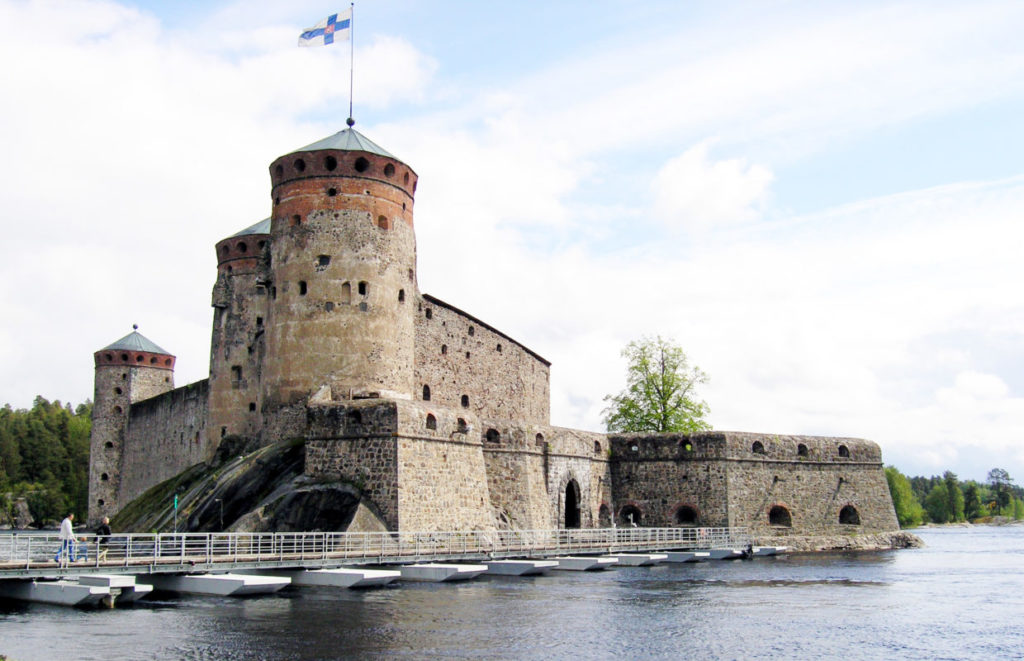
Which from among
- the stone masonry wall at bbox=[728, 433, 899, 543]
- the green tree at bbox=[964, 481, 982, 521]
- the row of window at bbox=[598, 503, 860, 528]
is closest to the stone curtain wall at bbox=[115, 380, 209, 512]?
the row of window at bbox=[598, 503, 860, 528]

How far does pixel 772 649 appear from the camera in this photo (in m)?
15.0

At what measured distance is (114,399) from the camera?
52281 mm

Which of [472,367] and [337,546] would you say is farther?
[472,367]

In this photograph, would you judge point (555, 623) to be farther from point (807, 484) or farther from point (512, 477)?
point (807, 484)

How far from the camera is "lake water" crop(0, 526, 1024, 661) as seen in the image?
14367 mm

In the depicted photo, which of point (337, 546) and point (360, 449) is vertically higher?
point (360, 449)

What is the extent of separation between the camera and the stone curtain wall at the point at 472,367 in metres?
34.3

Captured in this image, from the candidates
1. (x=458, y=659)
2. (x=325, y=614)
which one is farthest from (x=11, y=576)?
(x=458, y=659)

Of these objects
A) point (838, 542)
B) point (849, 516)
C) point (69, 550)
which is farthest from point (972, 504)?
point (69, 550)

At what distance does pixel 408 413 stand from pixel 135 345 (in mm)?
31631

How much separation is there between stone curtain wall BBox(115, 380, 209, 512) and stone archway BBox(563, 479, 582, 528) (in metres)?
14.5

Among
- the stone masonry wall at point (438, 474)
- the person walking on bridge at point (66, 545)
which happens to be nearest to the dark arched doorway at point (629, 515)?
the stone masonry wall at point (438, 474)

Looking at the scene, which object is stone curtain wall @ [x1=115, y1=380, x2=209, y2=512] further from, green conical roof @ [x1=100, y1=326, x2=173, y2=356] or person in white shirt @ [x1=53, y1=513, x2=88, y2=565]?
person in white shirt @ [x1=53, y1=513, x2=88, y2=565]

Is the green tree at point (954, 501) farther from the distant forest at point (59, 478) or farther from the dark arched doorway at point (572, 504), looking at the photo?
the dark arched doorway at point (572, 504)
